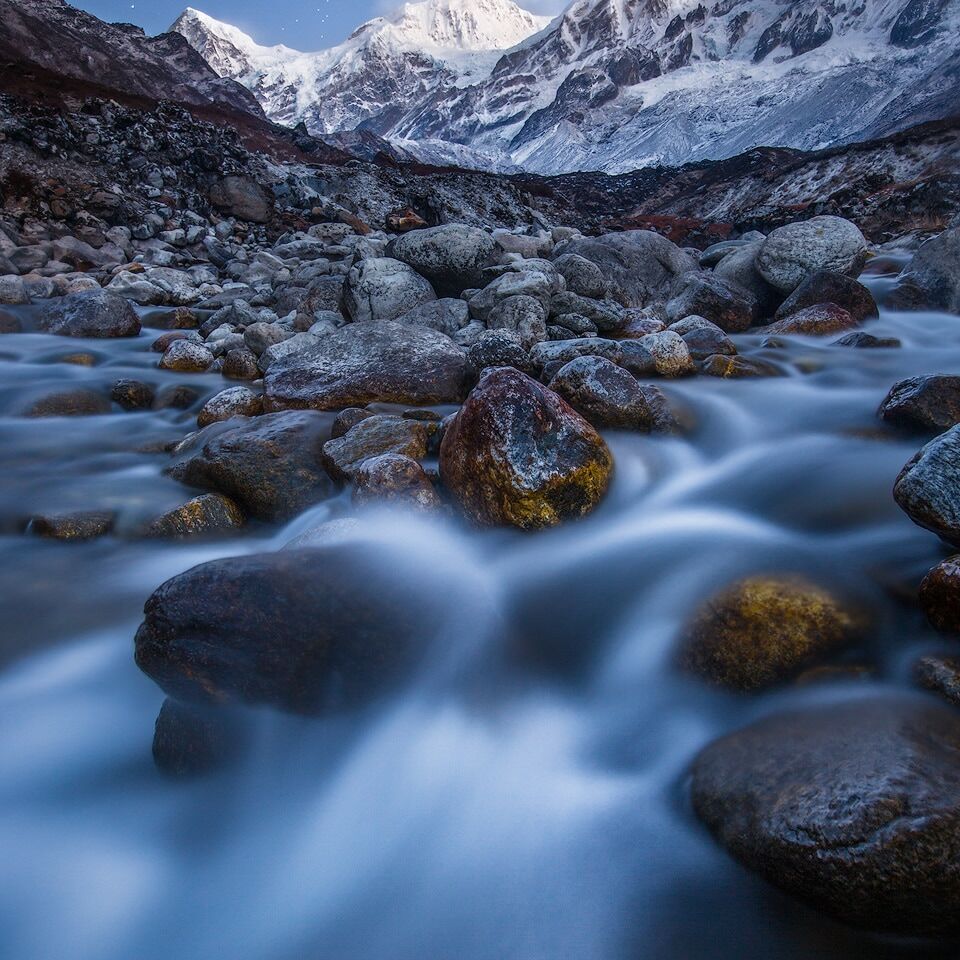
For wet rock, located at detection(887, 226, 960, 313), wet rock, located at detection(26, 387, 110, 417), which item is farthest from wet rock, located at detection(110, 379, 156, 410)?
wet rock, located at detection(887, 226, 960, 313)

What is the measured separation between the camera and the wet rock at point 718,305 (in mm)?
7436

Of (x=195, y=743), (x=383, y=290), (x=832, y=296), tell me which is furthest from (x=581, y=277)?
(x=195, y=743)

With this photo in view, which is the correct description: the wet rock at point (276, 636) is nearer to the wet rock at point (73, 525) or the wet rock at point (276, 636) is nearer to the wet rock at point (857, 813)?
the wet rock at point (857, 813)

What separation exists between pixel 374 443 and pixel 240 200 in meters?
16.7

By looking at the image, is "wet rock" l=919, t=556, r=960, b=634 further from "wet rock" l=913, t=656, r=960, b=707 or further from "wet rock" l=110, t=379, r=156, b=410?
"wet rock" l=110, t=379, r=156, b=410

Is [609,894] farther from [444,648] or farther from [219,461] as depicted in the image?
[219,461]

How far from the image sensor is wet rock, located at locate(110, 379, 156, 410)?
227 inches

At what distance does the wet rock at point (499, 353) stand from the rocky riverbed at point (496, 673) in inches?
1.5

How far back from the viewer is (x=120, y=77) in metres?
36.5

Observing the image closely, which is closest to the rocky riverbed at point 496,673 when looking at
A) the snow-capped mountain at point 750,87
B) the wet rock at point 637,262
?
the wet rock at point 637,262

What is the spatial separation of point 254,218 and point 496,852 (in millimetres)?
18566

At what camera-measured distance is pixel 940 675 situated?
184cm

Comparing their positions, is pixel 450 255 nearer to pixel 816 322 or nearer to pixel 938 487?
pixel 816 322

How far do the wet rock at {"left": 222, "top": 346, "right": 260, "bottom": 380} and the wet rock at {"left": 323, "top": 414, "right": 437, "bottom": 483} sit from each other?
9.78 feet
